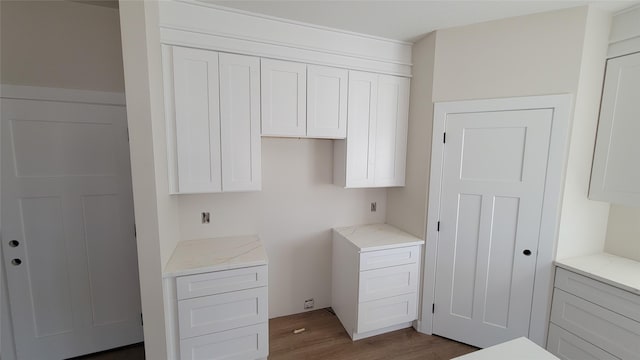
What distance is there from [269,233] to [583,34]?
286 cm

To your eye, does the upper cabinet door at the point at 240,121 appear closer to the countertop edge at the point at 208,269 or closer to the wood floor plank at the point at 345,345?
the countertop edge at the point at 208,269

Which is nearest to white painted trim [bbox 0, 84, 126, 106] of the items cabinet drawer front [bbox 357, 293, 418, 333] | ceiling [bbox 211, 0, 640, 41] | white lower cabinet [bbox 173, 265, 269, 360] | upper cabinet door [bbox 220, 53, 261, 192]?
upper cabinet door [bbox 220, 53, 261, 192]

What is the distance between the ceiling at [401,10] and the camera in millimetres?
1730

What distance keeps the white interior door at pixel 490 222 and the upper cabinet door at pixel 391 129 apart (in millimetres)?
423

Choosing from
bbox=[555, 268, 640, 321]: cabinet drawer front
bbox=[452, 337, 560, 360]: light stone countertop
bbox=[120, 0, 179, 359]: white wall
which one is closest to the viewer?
bbox=[452, 337, 560, 360]: light stone countertop

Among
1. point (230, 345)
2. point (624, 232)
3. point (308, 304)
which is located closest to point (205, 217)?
point (230, 345)

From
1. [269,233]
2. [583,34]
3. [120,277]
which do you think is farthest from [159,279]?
[583,34]

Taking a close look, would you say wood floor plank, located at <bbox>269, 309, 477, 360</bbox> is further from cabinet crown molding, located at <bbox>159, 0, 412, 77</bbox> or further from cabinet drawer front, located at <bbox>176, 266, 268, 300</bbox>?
cabinet crown molding, located at <bbox>159, 0, 412, 77</bbox>

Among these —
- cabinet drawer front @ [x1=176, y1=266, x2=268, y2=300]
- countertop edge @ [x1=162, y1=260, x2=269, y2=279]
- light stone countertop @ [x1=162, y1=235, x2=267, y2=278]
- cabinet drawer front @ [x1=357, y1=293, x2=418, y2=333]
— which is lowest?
cabinet drawer front @ [x1=357, y1=293, x2=418, y2=333]

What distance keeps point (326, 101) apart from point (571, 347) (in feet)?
8.51

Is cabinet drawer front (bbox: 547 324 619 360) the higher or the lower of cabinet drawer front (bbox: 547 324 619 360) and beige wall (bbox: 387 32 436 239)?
the lower

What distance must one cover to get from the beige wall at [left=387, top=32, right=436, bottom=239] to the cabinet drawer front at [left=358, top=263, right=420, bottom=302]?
0.36m

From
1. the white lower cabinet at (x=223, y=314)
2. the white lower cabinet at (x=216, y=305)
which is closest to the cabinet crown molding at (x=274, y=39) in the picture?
the white lower cabinet at (x=216, y=305)

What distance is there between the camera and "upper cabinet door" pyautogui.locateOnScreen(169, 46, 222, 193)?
1.79 meters
